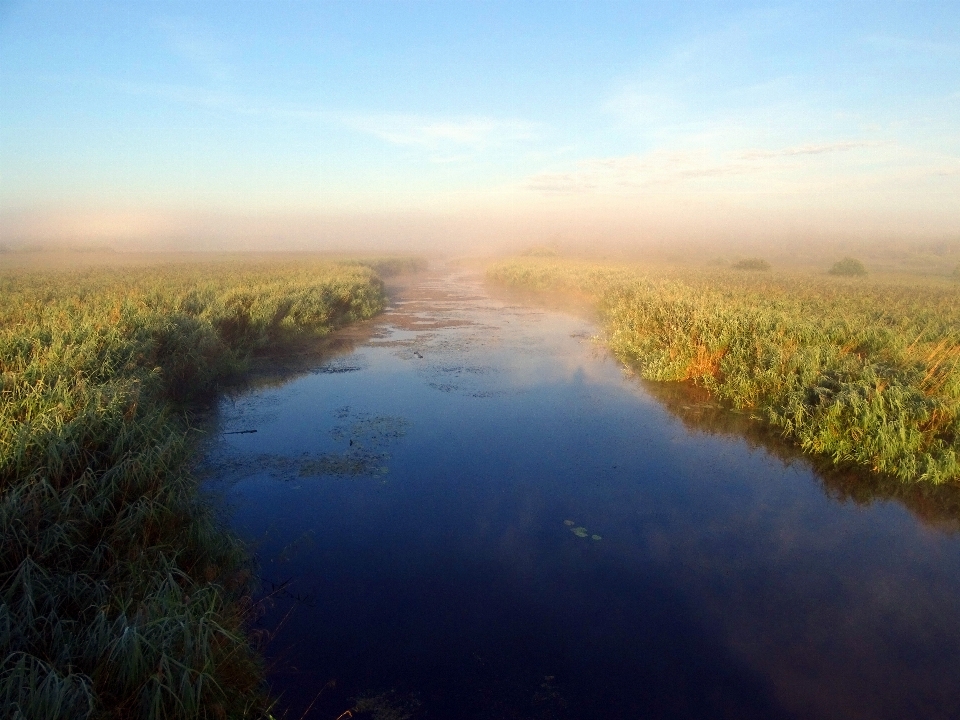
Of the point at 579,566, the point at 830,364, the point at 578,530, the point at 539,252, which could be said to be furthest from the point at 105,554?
the point at 539,252

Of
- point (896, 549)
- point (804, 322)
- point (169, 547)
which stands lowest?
point (896, 549)

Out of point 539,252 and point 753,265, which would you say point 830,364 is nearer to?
point 753,265

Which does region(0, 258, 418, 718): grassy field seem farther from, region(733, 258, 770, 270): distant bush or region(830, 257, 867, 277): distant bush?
region(733, 258, 770, 270): distant bush

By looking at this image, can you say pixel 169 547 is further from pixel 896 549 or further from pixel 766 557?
pixel 896 549

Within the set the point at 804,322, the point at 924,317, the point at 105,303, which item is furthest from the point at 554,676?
the point at 924,317

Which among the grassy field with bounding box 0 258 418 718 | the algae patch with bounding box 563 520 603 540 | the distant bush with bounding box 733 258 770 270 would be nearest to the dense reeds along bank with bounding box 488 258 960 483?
the algae patch with bounding box 563 520 603 540

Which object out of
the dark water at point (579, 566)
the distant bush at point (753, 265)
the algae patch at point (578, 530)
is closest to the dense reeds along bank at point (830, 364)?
the dark water at point (579, 566)

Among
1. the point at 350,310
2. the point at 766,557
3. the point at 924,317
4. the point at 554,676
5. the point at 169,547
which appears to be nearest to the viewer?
the point at 554,676
